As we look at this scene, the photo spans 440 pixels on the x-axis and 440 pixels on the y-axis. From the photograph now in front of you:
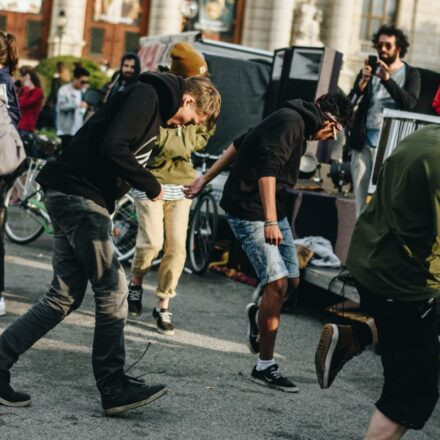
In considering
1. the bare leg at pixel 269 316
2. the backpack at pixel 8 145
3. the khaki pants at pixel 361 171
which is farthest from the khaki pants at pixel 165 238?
the khaki pants at pixel 361 171

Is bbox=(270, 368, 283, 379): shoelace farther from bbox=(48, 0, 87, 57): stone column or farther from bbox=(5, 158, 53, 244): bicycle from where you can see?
bbox=(48, 0, 87, 57): stone column

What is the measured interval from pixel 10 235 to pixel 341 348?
23.9 ft

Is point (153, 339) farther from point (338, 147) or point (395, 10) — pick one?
point (395, 10)

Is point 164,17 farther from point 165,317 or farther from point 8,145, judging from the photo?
point 8,145

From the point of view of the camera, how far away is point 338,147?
519 inches

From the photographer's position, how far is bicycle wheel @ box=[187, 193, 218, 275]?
36.1 ft

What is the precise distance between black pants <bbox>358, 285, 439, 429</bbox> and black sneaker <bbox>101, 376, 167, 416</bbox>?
1.44 metres

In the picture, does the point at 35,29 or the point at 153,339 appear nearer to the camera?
the point at 153,339

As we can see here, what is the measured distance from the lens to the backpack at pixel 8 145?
21.1ft

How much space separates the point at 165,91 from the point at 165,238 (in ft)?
9.42

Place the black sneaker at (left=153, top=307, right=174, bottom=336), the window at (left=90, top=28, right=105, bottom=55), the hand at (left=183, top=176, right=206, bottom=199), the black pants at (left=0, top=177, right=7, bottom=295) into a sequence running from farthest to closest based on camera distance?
the window at (left=90, top=28, right=105, bottom=55)
the black sneaker at (left=153, top=307, right=174, bottom=336)
the black pants at (left=0, top=177, right=7, bottom=295)
the hand at (left=183, top=176, right=206, bottom=199)

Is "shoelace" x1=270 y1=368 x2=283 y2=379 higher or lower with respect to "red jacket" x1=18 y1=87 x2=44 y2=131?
lower

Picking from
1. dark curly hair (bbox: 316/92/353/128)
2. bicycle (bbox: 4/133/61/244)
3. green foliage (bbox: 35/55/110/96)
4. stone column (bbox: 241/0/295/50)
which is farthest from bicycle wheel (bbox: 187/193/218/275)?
stone column (bbox: 241/0/295/50)

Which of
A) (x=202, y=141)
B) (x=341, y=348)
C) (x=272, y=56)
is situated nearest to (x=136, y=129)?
(x=341, y=348)
